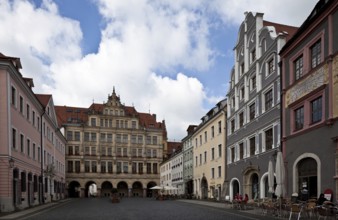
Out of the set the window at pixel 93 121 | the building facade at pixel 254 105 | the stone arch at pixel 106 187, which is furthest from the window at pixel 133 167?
the building facade at pixel 254 105

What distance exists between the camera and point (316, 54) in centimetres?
2100

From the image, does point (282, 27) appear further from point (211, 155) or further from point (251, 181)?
point (211, 155)

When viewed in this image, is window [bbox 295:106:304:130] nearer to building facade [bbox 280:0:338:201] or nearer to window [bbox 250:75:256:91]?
building facade [bbox 280:0:338:201]

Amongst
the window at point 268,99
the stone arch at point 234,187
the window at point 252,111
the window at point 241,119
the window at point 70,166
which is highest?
the window at point 268,99

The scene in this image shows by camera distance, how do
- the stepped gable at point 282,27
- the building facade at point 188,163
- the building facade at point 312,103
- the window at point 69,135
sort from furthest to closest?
the window at point 69,135 → the building facade at point 188,163 → the stepped gable at point 282,27 → the building facade at point 312,103

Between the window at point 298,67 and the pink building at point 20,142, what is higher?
the window at point 298,67

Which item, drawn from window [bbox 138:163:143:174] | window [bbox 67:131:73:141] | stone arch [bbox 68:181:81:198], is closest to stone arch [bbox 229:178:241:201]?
window [bbox 138:163:143:174]

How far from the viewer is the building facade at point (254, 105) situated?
27.8 meters

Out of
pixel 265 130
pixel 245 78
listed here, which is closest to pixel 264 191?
pixel 265 130

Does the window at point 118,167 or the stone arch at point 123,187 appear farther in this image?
the stone arch at point 123,187

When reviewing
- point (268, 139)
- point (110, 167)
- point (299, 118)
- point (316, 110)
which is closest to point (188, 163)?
point (110, 167)

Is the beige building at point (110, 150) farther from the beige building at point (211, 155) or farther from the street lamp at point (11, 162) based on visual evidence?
the street lamp at point (11, 162)

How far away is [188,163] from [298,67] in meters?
41.9

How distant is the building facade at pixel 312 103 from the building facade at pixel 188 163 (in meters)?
36.9
